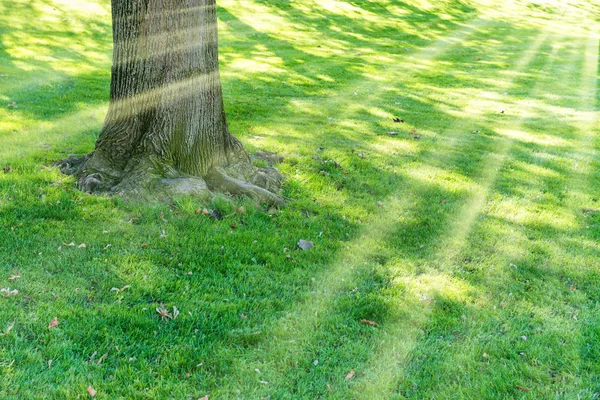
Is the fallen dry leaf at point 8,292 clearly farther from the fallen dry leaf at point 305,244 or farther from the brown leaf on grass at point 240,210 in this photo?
the fallen dry leaf at point 305,244

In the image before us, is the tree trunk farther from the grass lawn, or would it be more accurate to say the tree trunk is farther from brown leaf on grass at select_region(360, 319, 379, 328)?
brown leaf on grass at select_region(360, 319, 379, 328)

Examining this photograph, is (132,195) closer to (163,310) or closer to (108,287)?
(108,287)

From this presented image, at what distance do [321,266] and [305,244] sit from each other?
1.49 ft

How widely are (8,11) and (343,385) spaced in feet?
70.0

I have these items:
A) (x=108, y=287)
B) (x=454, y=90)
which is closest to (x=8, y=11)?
(x=454, y=90)

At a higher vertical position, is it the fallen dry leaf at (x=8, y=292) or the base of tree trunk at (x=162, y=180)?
the base of tree trunk at (x=162, y=180)

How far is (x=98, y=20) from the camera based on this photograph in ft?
68.2

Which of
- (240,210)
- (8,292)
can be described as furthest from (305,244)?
(8,292)

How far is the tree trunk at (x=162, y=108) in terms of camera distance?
21.2ft

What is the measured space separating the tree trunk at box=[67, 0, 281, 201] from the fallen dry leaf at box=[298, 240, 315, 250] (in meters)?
1.05

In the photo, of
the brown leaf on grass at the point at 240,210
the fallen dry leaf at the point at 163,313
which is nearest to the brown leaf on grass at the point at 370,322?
the fallen dry leaf at the point at 163,313

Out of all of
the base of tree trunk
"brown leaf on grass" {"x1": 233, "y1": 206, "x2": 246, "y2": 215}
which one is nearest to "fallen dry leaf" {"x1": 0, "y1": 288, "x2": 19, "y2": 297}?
the base of tree trunk

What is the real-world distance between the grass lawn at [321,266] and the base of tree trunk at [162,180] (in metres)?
0.22

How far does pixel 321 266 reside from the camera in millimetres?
5707
